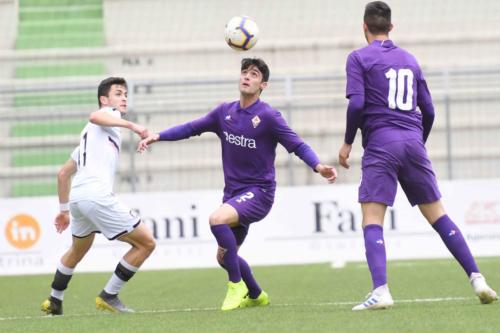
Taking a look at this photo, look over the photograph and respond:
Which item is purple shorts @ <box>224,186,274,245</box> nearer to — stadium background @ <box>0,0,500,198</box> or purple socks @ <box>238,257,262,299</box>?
purple socks @ <box>238,257,262,299</box>

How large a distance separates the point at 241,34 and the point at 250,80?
0.72 metres

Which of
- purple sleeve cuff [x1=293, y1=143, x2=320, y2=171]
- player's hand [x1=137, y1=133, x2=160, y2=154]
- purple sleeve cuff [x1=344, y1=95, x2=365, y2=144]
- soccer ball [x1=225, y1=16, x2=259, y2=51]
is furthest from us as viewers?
soccer ball [x1=225, y1=16, x2=259, y2=51]

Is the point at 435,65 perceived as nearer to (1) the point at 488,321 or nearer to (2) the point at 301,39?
(2) the point at 301,39

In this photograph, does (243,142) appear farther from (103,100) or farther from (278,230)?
(278,230)

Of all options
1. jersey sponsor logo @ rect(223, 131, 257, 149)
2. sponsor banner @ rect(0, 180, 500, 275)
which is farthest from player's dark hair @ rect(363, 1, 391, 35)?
sponsor banner @ rect(0, 180, 500, 275)

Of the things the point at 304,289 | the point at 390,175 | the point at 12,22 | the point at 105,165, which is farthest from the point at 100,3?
the point at 390,175

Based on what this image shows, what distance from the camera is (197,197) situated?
1543 centimetres

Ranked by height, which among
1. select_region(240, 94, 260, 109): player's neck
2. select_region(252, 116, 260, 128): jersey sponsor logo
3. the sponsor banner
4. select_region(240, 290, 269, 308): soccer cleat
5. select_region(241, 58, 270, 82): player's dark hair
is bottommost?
the sponsor banner

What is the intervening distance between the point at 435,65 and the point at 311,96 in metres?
3.16

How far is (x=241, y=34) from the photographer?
346 inches

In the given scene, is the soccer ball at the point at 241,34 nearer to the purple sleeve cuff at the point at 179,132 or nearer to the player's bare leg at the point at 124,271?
the purple sleeve cuff at the point at 179,132

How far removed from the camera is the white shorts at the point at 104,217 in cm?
812

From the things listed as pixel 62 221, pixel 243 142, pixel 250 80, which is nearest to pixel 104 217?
pixel 62 221

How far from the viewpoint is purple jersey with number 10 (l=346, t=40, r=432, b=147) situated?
7281 millimetres
